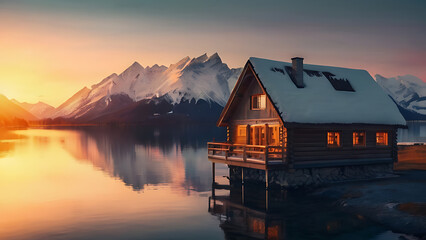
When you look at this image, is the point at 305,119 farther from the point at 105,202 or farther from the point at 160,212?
the point at 105,202

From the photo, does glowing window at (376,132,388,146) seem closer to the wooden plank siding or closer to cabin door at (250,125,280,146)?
the wooden plank siding

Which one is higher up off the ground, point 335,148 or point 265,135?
point 265,135

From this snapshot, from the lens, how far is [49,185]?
42000 millimetres

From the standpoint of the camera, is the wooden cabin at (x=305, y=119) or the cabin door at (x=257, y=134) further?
the cabin door at (x=257, y=134)

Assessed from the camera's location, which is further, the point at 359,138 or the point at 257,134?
the point at 257,134

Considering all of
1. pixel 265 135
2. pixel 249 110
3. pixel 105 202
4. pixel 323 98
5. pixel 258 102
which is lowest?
pixel 105 202

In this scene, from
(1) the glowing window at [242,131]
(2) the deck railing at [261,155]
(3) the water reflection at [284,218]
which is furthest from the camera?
(1) the glowing window at [242,131]

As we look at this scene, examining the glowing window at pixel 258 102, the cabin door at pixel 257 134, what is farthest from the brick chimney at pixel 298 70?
A: the cabin door at pixel 257 134

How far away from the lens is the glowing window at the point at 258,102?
34562mm

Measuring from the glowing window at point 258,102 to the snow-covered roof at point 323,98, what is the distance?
2.22 metres

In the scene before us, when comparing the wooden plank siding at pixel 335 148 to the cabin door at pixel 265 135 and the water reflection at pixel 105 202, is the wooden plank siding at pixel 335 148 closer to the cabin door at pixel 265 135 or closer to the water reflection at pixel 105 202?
the cabin door at pixel 265 135

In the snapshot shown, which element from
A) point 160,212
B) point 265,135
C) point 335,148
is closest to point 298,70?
point 265,135

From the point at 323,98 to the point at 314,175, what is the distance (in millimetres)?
6294

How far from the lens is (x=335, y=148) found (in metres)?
33.4
